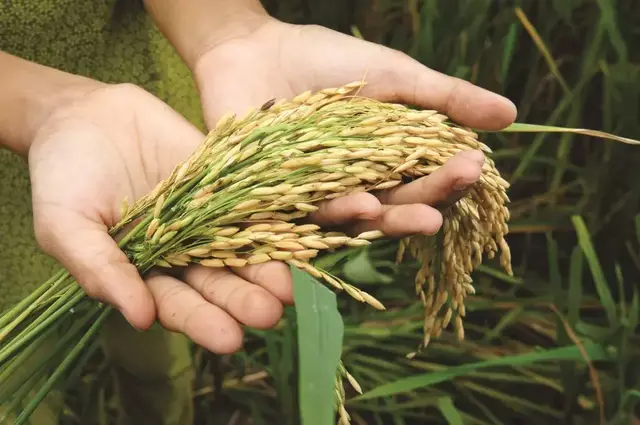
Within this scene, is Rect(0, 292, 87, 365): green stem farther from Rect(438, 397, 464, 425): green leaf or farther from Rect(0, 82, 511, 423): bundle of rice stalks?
Rect(438, 397, 464, 425): green leaf

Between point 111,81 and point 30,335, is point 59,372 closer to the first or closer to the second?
point 30,335

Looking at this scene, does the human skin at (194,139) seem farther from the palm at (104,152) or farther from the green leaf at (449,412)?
the green leaf at (449,412)

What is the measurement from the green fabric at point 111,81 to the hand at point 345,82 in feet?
0.66

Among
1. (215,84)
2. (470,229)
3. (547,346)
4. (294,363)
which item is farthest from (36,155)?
(547,346)

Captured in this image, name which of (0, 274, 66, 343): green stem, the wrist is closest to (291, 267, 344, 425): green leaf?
(0, 274, 66, 343): green stem

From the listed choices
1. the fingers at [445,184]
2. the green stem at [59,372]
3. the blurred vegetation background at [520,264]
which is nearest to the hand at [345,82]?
the fingers at [445,184]

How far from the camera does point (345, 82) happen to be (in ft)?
3.12

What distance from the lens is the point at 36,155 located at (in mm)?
889

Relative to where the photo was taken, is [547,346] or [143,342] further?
[547,346]

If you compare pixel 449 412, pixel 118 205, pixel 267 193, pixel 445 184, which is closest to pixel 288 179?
pixel 267 193

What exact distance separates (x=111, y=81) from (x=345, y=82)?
0.51 metres

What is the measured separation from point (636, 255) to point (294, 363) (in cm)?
68

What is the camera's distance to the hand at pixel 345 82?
667 mm

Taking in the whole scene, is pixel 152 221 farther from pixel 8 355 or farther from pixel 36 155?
pixel 36 155
